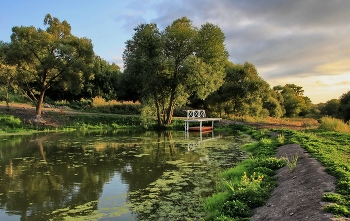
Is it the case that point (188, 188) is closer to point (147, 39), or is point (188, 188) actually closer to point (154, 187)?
point (154, 187)

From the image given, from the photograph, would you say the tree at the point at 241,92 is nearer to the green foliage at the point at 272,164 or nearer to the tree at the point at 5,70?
the tree at the point at 5,70

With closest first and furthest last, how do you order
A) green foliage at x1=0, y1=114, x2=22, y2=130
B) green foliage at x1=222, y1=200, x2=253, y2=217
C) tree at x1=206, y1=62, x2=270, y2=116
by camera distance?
green foliage at x1=222, y1=200, x2=253, y2=217 < green foliage at x1=0, y1=114, x2=22, y2=130 < tree at x1=206, y1=62, x2=270, y2=116

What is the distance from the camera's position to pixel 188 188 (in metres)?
9.53

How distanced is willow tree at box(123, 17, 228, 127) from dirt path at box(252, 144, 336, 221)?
22.9 meters

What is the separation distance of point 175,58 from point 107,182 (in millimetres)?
23523

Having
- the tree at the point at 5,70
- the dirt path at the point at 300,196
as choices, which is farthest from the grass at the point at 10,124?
the dirt path at the point at 300,196

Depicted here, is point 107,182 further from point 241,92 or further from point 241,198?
point 241,92

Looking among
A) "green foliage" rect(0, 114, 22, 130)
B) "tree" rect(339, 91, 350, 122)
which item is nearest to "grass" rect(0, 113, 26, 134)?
"green foliage" rect(0, 114, 22, 130)

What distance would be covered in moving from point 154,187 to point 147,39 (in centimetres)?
2420

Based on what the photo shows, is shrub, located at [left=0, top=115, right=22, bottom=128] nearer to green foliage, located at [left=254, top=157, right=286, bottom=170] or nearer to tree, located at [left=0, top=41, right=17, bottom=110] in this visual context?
tree, located at [left=0, top=41, right=17, bottom=110]

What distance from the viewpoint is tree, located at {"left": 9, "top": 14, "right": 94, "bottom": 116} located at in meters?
28.5

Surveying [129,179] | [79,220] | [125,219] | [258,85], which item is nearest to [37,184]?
[129,179]

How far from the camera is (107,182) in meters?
10.5

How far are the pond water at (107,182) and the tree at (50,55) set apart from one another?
13763 millimetres
